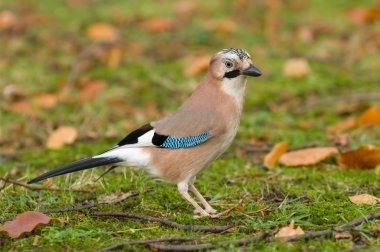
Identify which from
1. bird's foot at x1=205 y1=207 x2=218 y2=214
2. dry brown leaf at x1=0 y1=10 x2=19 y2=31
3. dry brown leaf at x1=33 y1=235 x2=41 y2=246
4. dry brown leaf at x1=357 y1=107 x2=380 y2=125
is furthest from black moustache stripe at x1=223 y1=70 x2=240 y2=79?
dry brown leaf at x1=0 y1=10 x2=19 y2=31

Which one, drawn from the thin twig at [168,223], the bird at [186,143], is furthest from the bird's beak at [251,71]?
the thin twig at [168,223]

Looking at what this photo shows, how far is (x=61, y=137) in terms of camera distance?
21.9 feet

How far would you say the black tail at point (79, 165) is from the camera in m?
4.45

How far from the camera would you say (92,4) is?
12156 mm

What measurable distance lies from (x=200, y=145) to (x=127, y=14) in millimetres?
7034

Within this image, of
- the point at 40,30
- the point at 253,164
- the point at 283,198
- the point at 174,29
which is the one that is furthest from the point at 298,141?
the point at 40,30

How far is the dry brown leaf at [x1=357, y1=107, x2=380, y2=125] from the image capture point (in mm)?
6816

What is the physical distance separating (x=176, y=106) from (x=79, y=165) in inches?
137

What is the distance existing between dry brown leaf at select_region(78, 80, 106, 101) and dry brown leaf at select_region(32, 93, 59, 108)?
0.99 feet

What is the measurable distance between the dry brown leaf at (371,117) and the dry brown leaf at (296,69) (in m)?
1.75

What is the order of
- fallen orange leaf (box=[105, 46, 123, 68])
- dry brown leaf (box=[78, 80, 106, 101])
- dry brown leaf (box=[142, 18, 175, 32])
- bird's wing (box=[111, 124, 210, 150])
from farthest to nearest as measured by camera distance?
dry brown leaf (box=[142, 18, 175, 32]) → fallen orange leaf (box=[105, 46, 123, 68]) → dry brown leaf (box=[78, 80, 106, 101]) → bird's wing (box=[111, 124, 210, 150])

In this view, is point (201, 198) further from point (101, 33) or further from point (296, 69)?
point (101, 33)

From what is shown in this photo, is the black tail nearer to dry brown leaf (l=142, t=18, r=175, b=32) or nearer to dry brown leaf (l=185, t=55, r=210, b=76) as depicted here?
dry brown leaf (l=185, t=55, r=210, b=76)

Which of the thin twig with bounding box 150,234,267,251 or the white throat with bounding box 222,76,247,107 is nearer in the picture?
the thin twig with bounding box 150,234,267,251
